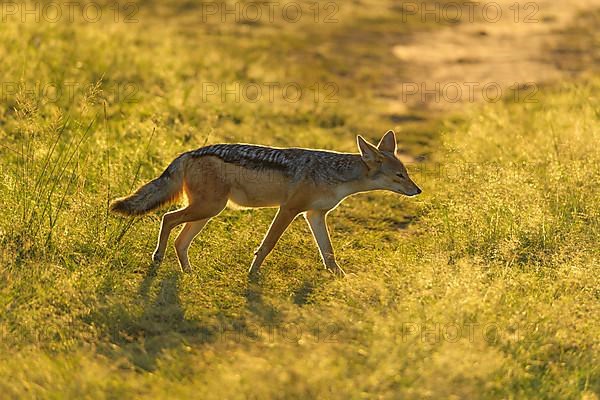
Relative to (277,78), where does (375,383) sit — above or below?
below

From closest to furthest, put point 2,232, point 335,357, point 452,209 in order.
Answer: point 335,357
point 2,232
point 452,209

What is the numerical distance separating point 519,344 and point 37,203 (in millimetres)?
3892

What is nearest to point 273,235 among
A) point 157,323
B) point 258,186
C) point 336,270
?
point 258,186

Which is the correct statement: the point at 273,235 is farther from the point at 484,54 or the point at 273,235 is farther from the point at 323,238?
the point at 484,54

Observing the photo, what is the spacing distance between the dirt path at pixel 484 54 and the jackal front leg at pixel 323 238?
7.42 m

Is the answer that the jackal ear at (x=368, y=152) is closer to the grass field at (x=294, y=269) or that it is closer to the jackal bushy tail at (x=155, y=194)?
the grass field at (x=294, y=269)

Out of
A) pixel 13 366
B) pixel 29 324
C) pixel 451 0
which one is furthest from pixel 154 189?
pixel 451 0

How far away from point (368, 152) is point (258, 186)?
0.97 m

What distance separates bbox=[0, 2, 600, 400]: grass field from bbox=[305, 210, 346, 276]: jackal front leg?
0.59 ft

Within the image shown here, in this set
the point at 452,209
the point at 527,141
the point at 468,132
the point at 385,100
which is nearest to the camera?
the point at 452,209

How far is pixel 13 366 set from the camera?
6066mm

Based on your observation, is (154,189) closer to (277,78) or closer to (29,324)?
(29,324)

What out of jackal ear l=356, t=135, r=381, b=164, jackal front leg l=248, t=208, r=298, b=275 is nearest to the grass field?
jackal front leg l=248, t=208, r=298, b=275

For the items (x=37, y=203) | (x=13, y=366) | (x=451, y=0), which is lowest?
(x=13, y=366)
